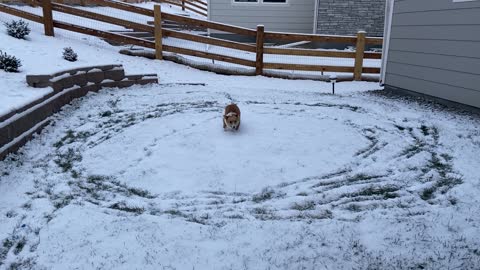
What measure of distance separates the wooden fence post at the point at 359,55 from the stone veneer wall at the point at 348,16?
4.73 m

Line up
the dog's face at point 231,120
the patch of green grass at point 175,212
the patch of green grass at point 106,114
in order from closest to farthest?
the patch of green grass at point 175,212 < the dog's face at point 231,120 < the patch of green grass at point 106,114

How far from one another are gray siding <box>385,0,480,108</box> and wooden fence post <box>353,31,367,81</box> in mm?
1097

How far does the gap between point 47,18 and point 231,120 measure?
829 cm

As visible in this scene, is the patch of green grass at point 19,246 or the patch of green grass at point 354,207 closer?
the patch of green grass at point 19,246

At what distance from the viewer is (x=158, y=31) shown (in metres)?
10.9

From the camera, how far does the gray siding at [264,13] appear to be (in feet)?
49.0

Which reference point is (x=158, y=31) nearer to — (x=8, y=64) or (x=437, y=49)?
(x=8, y=64)

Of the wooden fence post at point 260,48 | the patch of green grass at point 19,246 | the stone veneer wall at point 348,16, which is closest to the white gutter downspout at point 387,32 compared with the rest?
the wooden fence post at point 260,48

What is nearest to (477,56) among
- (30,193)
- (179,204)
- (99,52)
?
(179,204)

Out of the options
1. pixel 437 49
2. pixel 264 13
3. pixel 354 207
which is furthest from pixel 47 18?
pixel 354 207

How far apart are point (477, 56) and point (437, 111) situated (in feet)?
3.86

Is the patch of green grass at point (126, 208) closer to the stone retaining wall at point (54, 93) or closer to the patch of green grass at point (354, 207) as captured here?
the stone retaining wall at point (54, 93)

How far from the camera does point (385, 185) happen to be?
4078mm

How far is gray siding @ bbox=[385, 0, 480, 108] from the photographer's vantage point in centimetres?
670
